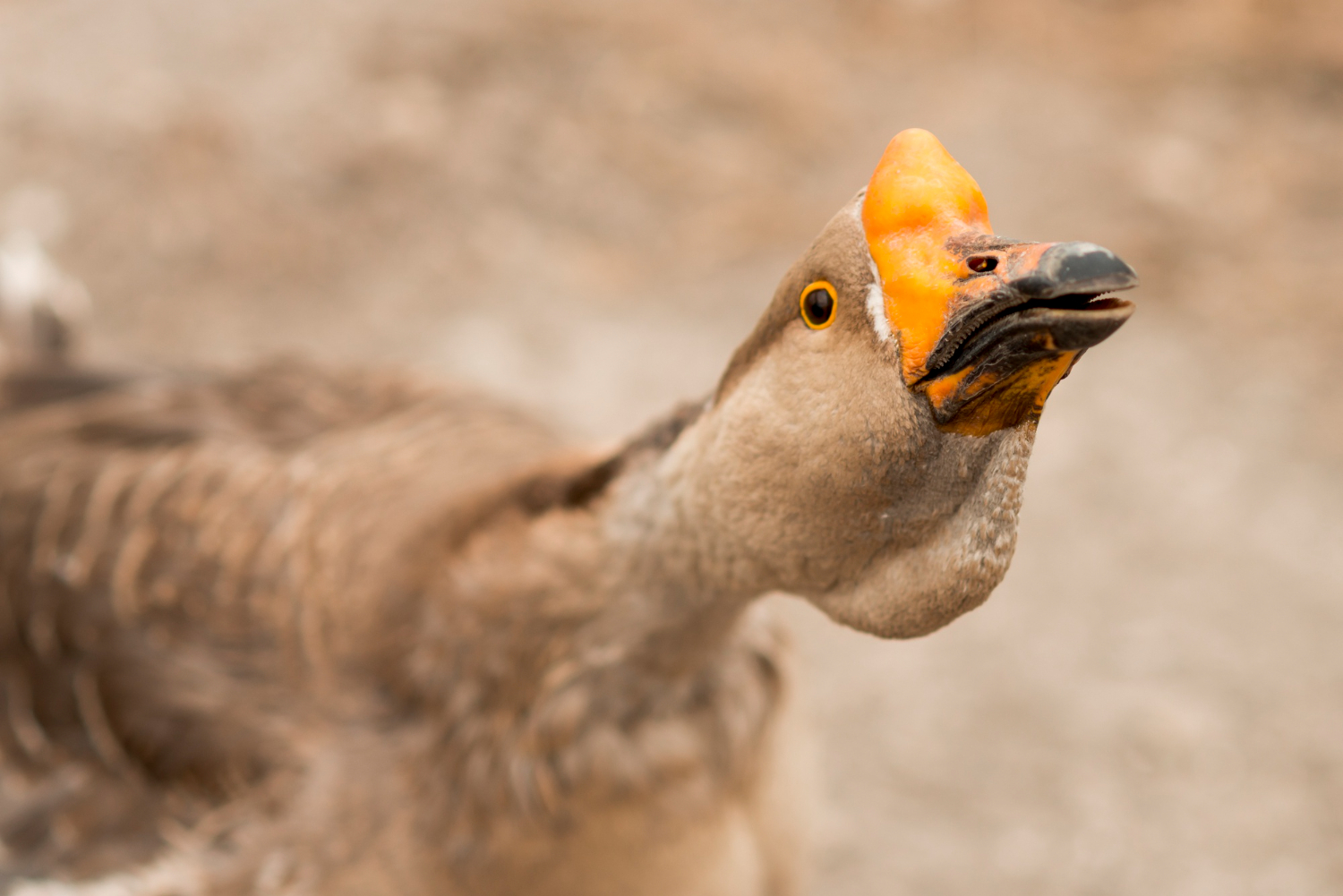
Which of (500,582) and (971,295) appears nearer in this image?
(971,295)

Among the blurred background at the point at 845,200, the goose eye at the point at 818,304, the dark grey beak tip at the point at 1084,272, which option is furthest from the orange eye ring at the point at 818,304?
the blurred background at the point at 845,200

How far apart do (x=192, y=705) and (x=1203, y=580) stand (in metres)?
3.71

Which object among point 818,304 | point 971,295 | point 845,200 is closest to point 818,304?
point 818,304

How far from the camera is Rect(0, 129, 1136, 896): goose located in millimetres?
1318

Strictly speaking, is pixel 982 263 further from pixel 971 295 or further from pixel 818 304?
pixel 818 304

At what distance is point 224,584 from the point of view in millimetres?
2459

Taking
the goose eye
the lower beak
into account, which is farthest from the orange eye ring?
the lower beak

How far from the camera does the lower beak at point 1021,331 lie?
1.14 m

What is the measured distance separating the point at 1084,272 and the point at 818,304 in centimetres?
36

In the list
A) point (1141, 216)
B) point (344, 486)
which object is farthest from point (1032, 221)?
point (344, 486)

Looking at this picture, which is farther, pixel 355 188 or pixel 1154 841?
pixel 355 188

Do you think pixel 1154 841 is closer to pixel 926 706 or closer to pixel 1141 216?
pixel 926 706

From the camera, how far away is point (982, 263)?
1232mm

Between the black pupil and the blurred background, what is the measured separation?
2.63 meters
